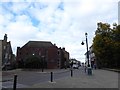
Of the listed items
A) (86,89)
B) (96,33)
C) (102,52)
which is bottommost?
(86,89)

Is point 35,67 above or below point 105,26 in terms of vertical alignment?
below

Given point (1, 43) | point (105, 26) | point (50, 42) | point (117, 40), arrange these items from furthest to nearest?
point (50, 42), point (1, 43), point (105, 26), point (117, 40)

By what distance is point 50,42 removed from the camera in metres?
104

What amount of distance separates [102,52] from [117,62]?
474 cm

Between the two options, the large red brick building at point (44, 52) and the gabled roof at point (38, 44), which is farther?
the gabled roof at point (38, 44)

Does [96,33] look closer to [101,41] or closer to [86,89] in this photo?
[101,41]

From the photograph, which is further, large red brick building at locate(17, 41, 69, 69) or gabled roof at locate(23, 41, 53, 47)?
gabled roof at locate(23, 41, 53, 47)

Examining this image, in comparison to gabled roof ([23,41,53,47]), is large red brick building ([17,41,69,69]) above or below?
below

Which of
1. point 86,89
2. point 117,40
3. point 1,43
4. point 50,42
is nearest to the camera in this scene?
point 86,89

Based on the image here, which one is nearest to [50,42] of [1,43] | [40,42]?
[40,42]

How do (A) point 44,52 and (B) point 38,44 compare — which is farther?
(B) point 38,44

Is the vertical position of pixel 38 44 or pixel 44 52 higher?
pixel 38 44

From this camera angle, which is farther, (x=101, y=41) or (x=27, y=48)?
(x=27, y=48)

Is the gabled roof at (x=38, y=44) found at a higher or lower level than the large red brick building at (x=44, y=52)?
higher
